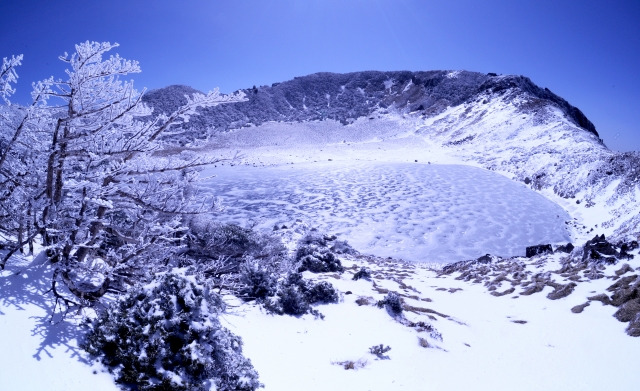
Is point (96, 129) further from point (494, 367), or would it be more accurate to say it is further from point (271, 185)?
point (271, 185)

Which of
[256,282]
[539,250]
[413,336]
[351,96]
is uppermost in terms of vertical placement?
[351,96]

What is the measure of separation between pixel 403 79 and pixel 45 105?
335 feet

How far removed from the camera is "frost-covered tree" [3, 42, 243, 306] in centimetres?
403

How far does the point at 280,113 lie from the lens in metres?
86.8

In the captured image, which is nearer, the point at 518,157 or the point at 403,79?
the point at 518,157

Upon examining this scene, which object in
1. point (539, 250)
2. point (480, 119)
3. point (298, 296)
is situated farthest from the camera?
point (480, 119)

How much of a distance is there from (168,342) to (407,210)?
67.3ft

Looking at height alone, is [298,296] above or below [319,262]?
above

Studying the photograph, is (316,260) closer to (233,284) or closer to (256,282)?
(256,282)

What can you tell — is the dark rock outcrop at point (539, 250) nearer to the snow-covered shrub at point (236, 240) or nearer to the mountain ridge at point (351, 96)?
the snow-covered shrub at point (236, 240)

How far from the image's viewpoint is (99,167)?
4.54 metres

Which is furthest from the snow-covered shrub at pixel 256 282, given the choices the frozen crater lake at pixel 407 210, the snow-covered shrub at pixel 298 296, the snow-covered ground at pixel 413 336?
the frozen crater lake at pixel 407 210

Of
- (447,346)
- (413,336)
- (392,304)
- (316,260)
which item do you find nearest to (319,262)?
(316,260)

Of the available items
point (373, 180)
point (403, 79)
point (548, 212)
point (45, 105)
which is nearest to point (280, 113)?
point (403, 79)
